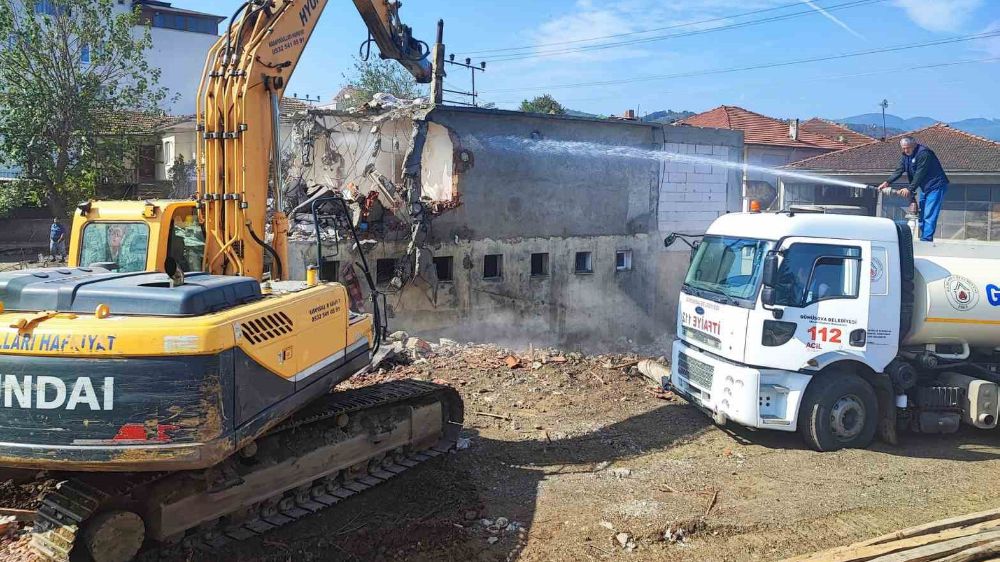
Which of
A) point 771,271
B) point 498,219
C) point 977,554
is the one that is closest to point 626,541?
point 977,554

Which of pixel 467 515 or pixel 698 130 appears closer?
pixel 467 515

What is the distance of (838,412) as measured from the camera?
330 inches

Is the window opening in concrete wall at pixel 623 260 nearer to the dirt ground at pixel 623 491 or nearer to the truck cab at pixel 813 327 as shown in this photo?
the dirt ground at pixel 623 491

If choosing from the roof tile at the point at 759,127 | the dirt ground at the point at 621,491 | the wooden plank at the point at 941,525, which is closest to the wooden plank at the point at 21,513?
the dirt ground at the point at 621,491

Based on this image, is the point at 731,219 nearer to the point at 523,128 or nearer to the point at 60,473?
the point at 60,473

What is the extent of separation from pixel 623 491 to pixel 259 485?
331 cm

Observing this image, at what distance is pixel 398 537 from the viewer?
19.2 feet

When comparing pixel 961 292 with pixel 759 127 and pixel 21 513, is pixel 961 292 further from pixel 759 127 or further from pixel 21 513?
pixel 759 127

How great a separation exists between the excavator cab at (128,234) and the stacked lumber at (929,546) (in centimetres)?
584

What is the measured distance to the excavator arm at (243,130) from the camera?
659 cm

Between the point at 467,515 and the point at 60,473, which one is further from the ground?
the point at 60,473

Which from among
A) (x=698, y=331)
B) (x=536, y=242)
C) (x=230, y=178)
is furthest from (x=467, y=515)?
(x=536, y=242)

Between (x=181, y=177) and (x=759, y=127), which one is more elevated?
(x=759, y=127)

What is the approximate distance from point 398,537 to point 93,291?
9.45 ft
